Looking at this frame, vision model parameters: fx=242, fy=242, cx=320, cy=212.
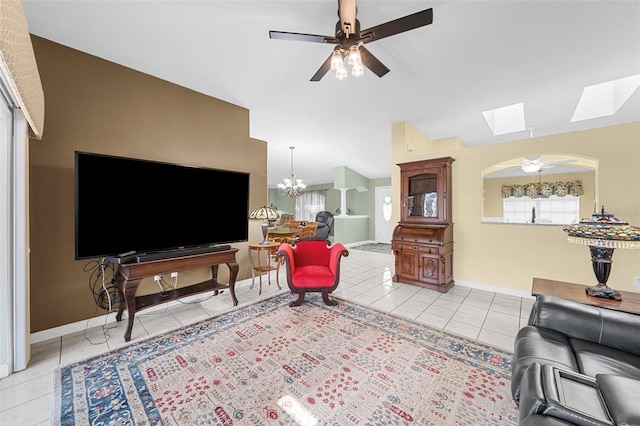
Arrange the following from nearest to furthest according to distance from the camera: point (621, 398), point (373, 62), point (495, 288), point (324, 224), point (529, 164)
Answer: point (621, 398) → point (373, 62) → point (495, 288) → point (529, 164) → point (324, 224)

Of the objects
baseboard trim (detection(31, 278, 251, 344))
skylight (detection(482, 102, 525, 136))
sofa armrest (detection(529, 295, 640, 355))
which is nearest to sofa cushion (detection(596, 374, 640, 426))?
sofa armrest (detection(529, 295, 640, 355))

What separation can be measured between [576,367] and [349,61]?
7.80ft

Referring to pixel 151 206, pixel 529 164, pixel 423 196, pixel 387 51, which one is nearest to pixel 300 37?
pixel 387 51

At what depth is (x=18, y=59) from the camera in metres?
1.28

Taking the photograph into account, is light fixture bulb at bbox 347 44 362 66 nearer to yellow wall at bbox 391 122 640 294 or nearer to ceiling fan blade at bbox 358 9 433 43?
ceiling fan blade at bbox 358 9 433 43

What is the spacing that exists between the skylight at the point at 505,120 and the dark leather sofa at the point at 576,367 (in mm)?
3914

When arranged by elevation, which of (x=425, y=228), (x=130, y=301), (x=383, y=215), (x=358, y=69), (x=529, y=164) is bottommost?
(x=130, y=301)

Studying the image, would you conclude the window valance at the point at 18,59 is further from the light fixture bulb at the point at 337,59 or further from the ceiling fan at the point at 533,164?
the ceiling fan at the point at 533,164

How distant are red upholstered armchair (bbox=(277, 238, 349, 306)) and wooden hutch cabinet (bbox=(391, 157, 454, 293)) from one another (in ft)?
4.44

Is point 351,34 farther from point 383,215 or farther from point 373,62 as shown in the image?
point 383,215

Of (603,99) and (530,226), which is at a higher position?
(603,99)

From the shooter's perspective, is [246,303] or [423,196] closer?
[246,303]

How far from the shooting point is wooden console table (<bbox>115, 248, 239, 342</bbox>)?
7.63ft

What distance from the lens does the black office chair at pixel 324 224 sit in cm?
766
